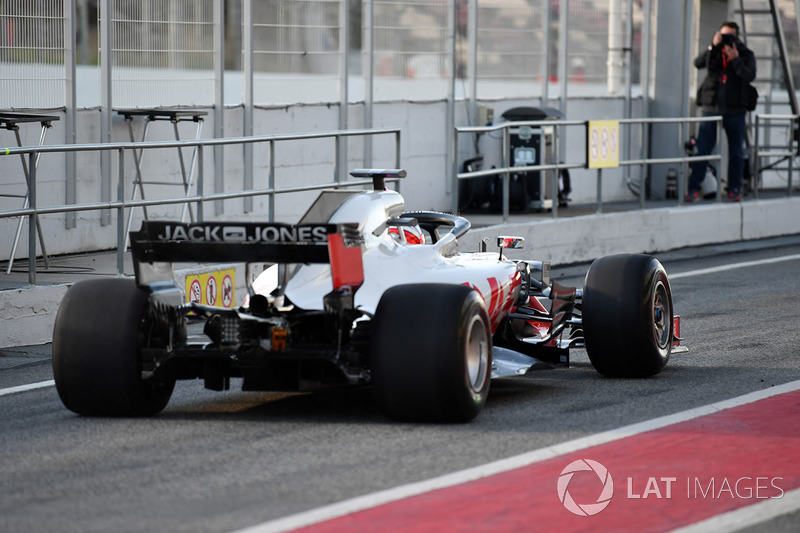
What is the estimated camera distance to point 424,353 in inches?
284

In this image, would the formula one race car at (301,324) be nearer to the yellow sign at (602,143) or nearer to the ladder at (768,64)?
the yellow sign at (602,143)

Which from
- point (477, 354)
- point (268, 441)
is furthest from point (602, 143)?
point (268, 441)

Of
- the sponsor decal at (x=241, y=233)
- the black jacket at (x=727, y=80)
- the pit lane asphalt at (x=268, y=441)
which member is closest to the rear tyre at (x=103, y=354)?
the pit lane asphalt at (x=268, y=441)

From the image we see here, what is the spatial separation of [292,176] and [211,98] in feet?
5.44

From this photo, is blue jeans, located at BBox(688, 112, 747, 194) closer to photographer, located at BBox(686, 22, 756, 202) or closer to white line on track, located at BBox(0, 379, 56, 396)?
photographer, located at BBox(686, 22, 756, 202)

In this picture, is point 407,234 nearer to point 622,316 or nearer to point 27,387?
point 622,316

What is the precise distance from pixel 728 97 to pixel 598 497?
15.2 metres

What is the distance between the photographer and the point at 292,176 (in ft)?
57.8

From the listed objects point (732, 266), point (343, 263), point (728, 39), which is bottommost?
point (732, 266)

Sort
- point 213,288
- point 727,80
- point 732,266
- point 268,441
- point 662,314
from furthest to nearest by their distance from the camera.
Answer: point 727,80, point 732,266, point 213,288, point 662,314, point 268,441

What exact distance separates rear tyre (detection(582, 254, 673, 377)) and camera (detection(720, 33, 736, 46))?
12.0 metres

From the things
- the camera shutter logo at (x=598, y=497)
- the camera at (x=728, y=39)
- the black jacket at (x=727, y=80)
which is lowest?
the camera shutter logo at (x=598, y=497)

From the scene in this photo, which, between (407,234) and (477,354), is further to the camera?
(407,234)

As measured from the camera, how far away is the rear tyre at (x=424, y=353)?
7234 millimetres
